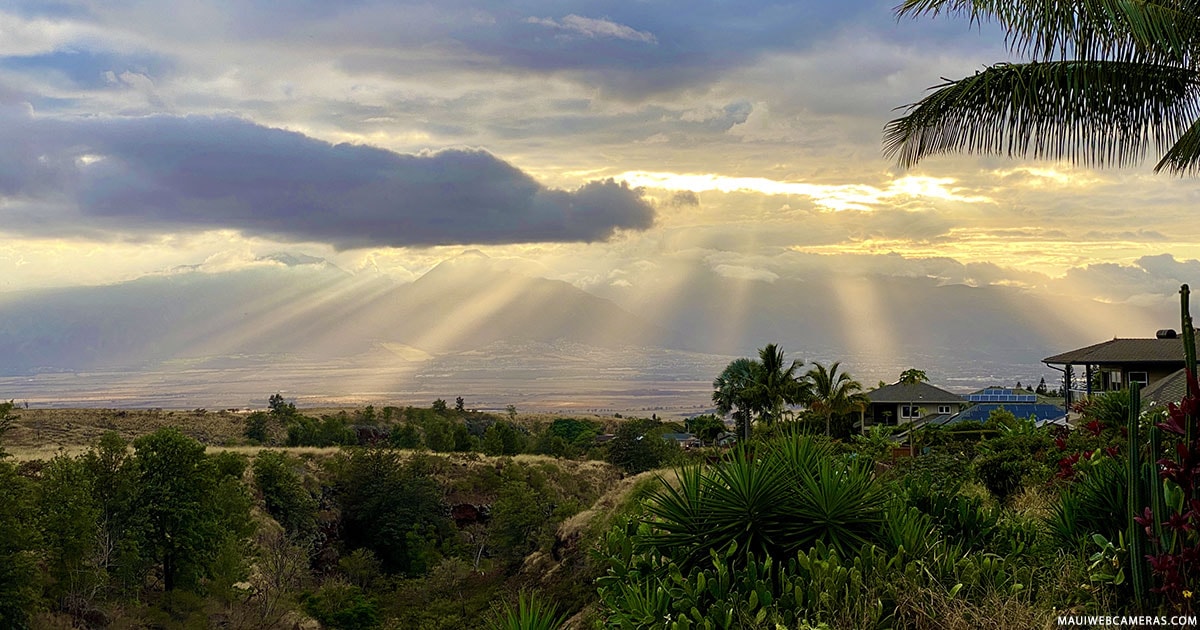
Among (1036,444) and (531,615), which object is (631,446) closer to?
(1036,444)

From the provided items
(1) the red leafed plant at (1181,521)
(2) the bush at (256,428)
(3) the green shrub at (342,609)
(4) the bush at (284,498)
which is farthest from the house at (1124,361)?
(2) the bush at (256,428)

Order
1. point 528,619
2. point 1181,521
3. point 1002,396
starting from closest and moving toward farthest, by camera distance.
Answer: point 1181,521, point 528,619, point 1002,396

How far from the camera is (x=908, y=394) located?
67875 millimetres

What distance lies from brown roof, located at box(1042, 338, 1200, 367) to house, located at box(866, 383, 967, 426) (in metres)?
21.3

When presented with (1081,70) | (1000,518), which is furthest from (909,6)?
(1000,518)

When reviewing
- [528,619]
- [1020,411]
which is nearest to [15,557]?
[528,619]

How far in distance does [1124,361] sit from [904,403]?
27.6 meters

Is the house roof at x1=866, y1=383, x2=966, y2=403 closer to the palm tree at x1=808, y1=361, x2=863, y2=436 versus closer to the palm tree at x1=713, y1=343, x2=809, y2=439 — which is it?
the palm tree at x1=713, y1=343, x2=809, y2=439

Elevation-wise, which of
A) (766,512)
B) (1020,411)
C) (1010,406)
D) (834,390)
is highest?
(766,512)

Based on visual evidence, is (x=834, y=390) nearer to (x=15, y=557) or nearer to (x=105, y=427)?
(x=15, y=557)

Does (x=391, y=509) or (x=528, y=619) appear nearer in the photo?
(x=528, y=619)

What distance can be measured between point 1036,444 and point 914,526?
11.5m

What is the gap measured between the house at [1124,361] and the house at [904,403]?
69.6 ft

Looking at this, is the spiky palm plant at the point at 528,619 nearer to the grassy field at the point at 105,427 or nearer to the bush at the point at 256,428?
the grassy field at the point at 105,427
